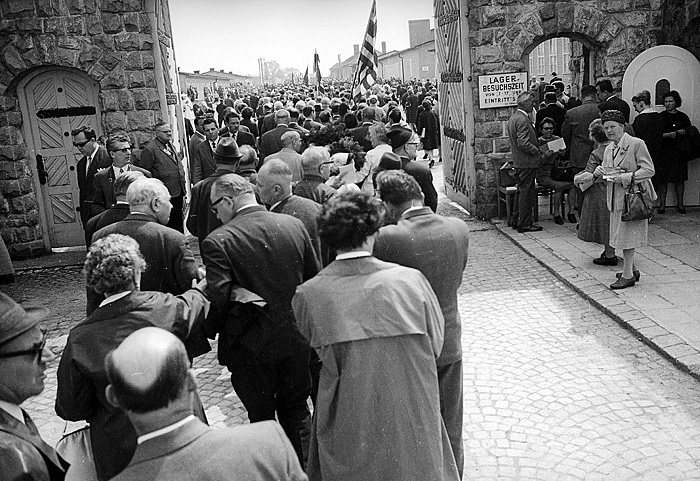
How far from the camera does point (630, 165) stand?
277 inches

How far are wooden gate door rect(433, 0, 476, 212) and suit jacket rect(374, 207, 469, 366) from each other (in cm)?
748

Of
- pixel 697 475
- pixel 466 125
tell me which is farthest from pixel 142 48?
pixel 697 475

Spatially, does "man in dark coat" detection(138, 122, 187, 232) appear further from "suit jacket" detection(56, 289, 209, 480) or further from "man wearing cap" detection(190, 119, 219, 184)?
"suit jacket" detection(56, 289, 209, 480)

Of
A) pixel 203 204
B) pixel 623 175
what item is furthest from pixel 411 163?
pixel 623 175

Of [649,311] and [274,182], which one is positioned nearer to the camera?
[274,182]

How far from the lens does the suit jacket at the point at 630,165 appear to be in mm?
6965

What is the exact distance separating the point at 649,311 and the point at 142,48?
26.0 feet

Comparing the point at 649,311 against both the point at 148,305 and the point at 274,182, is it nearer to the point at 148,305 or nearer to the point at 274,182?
the point at 274,182

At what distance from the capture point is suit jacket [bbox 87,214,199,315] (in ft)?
14.3

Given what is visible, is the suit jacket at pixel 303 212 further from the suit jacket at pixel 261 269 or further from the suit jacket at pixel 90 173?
the suit jacket at pixel 90 173

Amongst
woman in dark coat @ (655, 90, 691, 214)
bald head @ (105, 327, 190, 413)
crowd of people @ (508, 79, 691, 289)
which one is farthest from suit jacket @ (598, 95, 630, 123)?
bald head @ (105, 327, 190, 413)

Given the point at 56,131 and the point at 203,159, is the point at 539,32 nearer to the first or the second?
the point at 203,159

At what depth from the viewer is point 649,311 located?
664 centimetres

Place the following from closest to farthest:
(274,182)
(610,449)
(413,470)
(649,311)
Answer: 1. (413,470)
2. (610,449)
3. (274,182)
4. (649,311)
